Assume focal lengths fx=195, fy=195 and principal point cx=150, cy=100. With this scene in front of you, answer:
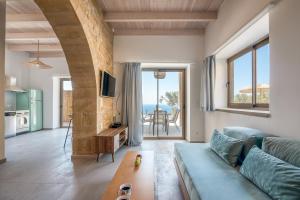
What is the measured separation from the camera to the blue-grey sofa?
59.2 inches

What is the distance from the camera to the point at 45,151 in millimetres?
4430

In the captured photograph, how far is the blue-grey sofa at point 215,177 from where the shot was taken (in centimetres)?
150

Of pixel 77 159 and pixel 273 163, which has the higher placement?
pixel 273 163

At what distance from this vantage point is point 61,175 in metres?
3.01

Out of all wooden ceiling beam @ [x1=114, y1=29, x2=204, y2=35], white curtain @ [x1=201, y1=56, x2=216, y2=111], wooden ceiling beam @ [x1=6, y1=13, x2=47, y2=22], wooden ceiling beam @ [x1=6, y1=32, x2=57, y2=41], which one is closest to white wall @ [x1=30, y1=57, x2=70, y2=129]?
wooden ceiling beam @ [x1=6, y1=32, x2=57, y2=41]

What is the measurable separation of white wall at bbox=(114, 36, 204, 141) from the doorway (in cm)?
398

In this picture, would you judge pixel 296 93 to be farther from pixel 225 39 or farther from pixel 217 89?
pixel 217 89

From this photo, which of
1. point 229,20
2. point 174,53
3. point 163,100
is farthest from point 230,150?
point 163,100

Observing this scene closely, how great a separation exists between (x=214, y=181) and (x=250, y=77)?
8.25ft

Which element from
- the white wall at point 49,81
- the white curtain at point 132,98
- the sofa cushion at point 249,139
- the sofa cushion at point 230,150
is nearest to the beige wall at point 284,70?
the sofa cushion at point 249,139

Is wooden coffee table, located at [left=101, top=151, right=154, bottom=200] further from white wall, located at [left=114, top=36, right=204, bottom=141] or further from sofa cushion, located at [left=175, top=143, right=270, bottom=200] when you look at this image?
white wall, located at [left=114, top=36, right=204, bottom=141]

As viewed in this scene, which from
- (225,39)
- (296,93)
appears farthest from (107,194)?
(225,39)

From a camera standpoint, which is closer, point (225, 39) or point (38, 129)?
point (225, 39)

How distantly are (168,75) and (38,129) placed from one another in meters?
5.43
